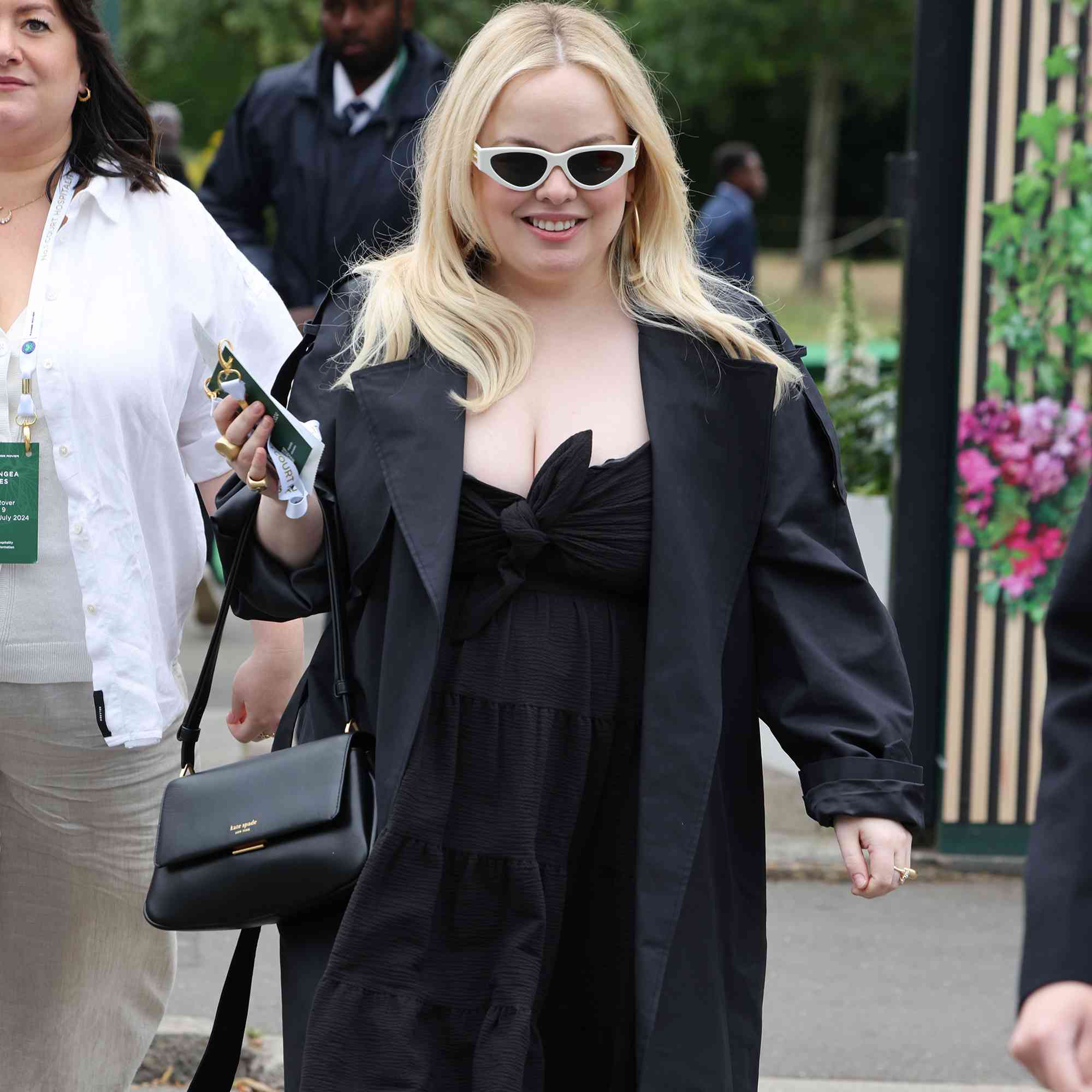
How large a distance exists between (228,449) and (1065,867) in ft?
4.36

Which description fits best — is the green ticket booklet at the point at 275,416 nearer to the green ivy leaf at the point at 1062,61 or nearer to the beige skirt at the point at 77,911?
the beige skirt at the point at 77,911

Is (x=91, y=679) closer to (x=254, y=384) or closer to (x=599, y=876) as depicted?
(x=254, y=384)

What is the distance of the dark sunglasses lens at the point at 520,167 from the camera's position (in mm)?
2605

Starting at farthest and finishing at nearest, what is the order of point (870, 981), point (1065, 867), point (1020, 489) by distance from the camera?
point (1020, 489), point (870, 981), point (1065, 867)

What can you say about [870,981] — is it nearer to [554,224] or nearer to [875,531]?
[875,531]

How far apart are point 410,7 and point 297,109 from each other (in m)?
0.48

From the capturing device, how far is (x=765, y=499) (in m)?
2.66

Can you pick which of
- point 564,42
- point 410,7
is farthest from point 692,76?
point 564,42

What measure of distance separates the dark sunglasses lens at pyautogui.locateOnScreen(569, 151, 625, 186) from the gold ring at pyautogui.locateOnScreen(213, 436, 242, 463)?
58 cm

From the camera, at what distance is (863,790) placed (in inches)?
101

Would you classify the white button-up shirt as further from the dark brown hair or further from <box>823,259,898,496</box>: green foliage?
<box>823,259,898,496</box>: green foliage

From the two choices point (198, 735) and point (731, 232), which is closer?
point (198, 735)

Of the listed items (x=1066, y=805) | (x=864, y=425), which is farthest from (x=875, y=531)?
(x=1066, y=805)

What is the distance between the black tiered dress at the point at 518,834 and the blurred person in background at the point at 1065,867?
952 millimetres
